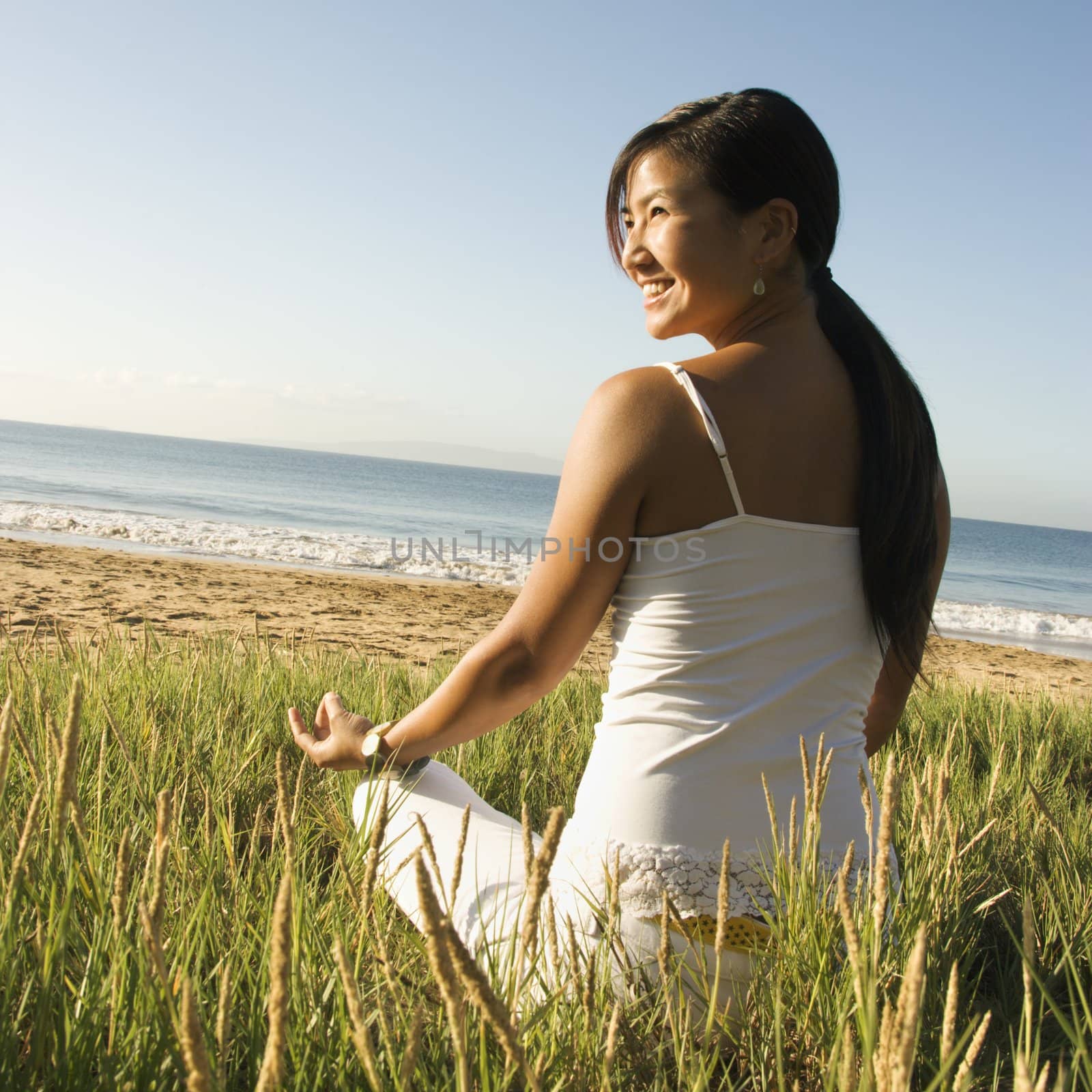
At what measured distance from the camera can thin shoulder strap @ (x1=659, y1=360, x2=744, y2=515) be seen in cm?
144

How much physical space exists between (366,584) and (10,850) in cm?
1192

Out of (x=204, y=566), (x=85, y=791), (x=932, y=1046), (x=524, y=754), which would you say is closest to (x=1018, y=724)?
(x=524, y=754)

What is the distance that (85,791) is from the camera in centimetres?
204

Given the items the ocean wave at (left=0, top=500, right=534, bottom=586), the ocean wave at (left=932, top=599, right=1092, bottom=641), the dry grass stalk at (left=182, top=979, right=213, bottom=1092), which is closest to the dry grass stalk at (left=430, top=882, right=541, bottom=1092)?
the dry grass stalk at (left=182, top=979, right=213, bottom=1092)

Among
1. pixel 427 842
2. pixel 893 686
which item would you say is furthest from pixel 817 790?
pixel 893 686

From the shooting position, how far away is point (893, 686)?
2096 mm

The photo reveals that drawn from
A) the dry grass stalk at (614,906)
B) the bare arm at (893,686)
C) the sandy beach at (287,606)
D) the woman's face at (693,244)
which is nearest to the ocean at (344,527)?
the sandy beach at (287,606)

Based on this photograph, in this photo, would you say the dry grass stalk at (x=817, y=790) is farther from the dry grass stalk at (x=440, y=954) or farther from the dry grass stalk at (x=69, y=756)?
the dry grass stalk at (x=69, y=756)

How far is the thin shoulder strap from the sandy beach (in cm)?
551

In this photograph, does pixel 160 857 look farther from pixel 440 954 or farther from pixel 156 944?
pixel 440 954

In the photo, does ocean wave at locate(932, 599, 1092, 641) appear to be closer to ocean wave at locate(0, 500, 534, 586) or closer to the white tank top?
ocean wave at locate(0, 500, 534, 586)

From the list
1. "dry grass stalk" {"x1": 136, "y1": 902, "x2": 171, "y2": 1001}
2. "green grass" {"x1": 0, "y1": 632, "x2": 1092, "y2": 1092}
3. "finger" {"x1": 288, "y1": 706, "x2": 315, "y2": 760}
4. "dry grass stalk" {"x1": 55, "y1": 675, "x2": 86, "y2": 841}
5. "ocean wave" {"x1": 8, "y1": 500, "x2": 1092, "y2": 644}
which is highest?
"dry grass stalk" {"x1": 55, "y1": 675, "x2": 86, "y2": 841}

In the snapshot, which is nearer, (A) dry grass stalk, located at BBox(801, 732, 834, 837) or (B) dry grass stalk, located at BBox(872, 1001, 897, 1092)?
(B) dry grass stalk, located at BBox(872, 1001, 897, 1092)

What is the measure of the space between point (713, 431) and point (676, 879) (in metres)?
0.70
